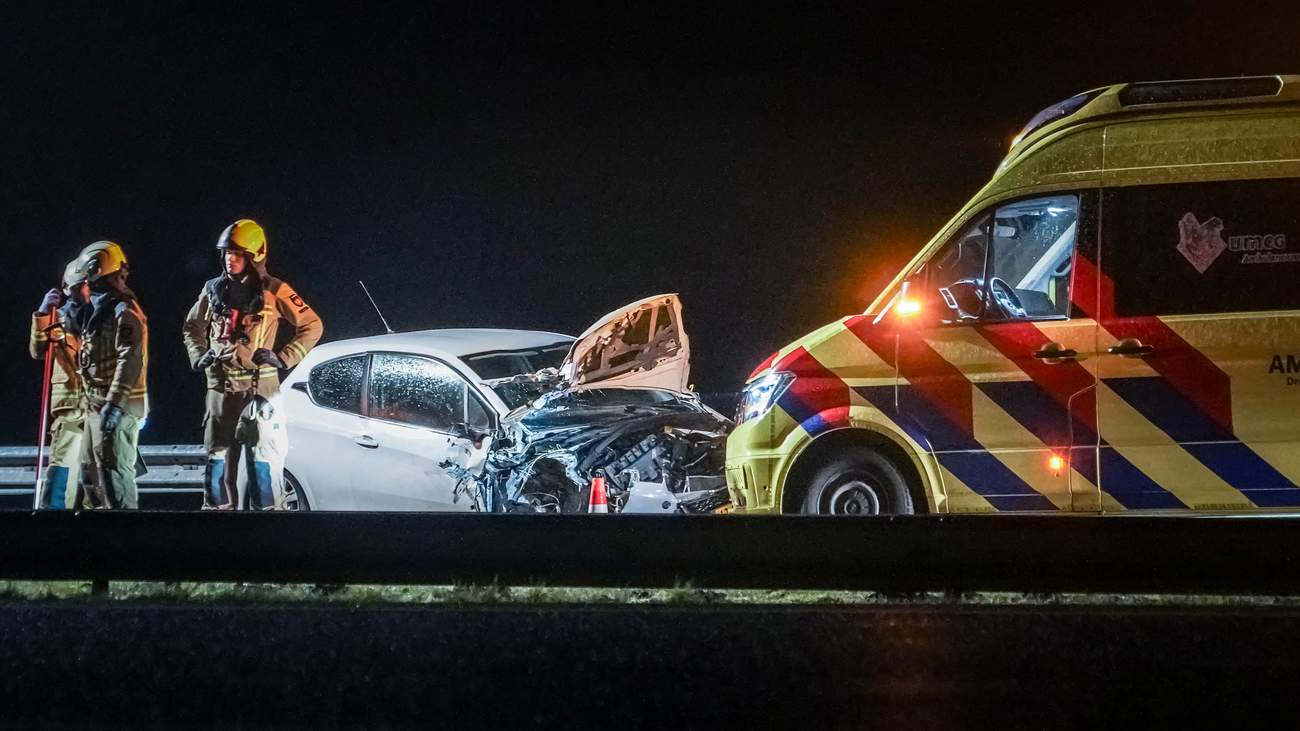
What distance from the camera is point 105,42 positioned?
860 cm

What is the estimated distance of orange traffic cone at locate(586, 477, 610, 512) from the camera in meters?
7.39

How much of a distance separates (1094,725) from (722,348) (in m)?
3.76

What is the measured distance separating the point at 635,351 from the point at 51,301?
383 cm

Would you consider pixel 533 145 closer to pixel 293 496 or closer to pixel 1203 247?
pixel 293 496

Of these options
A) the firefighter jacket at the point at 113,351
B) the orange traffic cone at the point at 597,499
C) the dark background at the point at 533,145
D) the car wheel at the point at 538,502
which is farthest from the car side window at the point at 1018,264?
the firefighter jacket at the point at 113,351

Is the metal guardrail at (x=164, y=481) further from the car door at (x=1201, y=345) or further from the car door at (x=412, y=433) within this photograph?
the car door at (x=1201, y=345)

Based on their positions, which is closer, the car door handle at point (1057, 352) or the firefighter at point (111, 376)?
the car door handle at point (1057, 352)

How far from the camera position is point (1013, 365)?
6.70m

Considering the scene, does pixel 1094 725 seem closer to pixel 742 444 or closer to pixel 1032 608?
pixel 1032 608

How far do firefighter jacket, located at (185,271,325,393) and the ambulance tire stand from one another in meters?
3.33

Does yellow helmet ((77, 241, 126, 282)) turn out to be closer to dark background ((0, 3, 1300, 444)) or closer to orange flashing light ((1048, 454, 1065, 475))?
dark background ((0, 3, 1300, 444))

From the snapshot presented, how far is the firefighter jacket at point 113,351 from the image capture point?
26.9ft

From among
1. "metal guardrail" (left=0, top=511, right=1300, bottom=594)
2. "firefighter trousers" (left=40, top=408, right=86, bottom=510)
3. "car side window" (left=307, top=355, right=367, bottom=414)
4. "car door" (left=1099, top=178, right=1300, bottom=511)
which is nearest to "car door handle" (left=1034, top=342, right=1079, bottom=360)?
"car door" (left=1099, top=178, right=1300, bottom=511)

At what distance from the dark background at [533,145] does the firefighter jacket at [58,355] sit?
0.13 metres
